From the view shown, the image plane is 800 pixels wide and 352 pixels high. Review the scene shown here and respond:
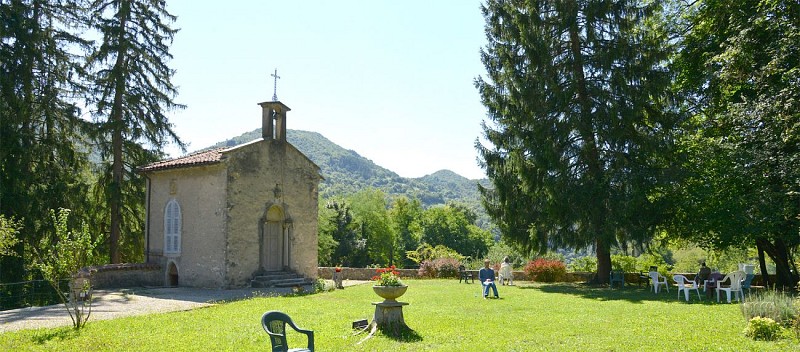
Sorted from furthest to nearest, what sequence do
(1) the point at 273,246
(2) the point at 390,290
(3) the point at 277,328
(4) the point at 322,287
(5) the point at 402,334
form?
(1) the point at 273,246 → (4) the point at 322,287 → (2) the point at 390,290 → (5) the point at 402,334 → (3) the point at 277,328

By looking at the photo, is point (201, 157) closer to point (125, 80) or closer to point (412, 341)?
point (125, 80)

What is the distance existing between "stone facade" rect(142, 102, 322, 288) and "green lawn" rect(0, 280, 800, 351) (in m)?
4.78

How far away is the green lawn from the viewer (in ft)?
28.9

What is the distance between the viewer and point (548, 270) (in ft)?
77.2

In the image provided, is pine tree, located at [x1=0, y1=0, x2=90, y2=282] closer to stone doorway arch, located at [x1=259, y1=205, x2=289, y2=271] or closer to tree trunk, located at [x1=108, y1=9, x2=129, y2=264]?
tree trunk, located at [x1=108, y1=9, x2=129, y2=264]

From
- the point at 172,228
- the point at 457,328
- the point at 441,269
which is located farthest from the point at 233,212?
the point at 457,328

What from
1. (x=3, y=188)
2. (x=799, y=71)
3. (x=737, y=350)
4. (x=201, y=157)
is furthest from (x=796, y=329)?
(x=3, y=188)

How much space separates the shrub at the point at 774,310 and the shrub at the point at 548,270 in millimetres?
12673

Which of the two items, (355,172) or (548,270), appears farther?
(355,172)

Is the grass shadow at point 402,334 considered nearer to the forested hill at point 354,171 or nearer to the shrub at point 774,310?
the shrub at point 774,310

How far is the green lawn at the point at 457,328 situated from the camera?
347 inches

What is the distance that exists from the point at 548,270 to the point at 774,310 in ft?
44.0

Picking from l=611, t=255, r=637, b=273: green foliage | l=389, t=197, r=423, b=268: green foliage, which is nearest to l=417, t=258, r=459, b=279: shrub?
l=611, t=255, r=637, b=273: green foliage

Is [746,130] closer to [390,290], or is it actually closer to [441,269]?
[390,290]
